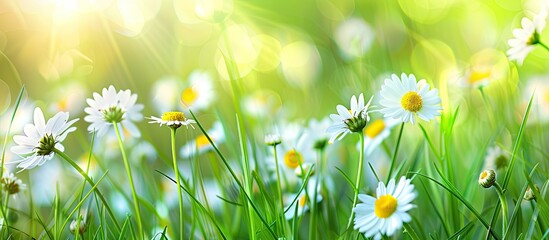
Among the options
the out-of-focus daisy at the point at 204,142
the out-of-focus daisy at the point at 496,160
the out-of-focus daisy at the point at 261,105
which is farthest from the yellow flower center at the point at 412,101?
the out-of-focus daisy at the point at 261,105

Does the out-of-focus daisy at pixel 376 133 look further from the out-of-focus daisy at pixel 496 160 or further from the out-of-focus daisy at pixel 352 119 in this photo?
the out-of-focus daisy at pixel 352 119

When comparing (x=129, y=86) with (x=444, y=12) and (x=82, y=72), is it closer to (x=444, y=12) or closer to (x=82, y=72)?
(x=82, y=72)

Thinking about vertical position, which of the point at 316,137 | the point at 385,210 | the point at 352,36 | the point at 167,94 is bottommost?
the point at 385,210

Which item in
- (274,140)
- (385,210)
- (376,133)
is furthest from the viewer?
(376,133)

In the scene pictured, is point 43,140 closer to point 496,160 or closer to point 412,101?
point 412,101

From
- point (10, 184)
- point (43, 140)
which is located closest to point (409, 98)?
point (43, 140)
